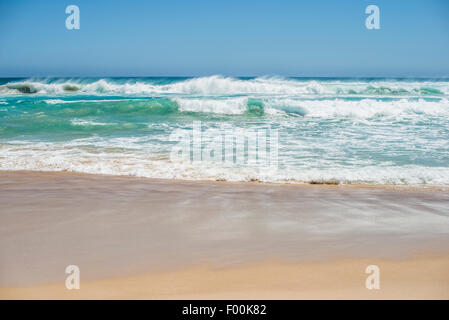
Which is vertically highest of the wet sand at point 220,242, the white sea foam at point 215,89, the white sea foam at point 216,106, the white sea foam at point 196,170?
the white sea foam at point 215,89

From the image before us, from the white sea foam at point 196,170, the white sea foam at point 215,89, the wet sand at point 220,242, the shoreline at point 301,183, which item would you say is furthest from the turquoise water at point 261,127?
the white sea foam at point 215,89

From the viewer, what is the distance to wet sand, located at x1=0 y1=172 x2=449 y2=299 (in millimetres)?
2217

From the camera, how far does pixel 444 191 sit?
4836mm

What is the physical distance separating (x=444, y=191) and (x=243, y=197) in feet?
9.02

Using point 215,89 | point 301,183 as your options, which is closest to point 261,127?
point 301,183

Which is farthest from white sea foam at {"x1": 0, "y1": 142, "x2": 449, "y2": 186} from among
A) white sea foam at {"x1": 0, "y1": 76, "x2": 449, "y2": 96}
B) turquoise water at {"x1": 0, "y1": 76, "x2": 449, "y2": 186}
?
white sea foam at {"x1": 0, "y1": 76, "x2": 449, "y2": 96}

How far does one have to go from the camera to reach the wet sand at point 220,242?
222cm

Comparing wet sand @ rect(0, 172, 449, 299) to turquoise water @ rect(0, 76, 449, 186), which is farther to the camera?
turquoise water @ rect(0, 76, 449, 186)

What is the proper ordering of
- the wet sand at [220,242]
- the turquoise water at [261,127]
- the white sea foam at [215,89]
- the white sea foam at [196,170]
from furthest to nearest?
the white sea foam at [215,89]
the turquoise water at [261,127]
the white sea foam at [196,170]
the wet sand at [220,242]

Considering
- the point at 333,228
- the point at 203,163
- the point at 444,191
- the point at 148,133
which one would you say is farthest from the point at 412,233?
the point at 148,133

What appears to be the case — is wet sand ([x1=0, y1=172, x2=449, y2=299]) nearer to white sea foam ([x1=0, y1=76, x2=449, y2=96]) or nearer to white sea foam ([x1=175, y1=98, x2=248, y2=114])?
white sea foam ([x1=175, y1=98, x2=248, y2=114])

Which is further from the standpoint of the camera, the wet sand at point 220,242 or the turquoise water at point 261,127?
the turquoise water at point 261,127

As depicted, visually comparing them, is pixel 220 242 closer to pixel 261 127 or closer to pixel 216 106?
pixel 261 127

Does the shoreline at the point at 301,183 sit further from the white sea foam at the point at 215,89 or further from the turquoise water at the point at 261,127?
the white sea foam at the point at 215,89
